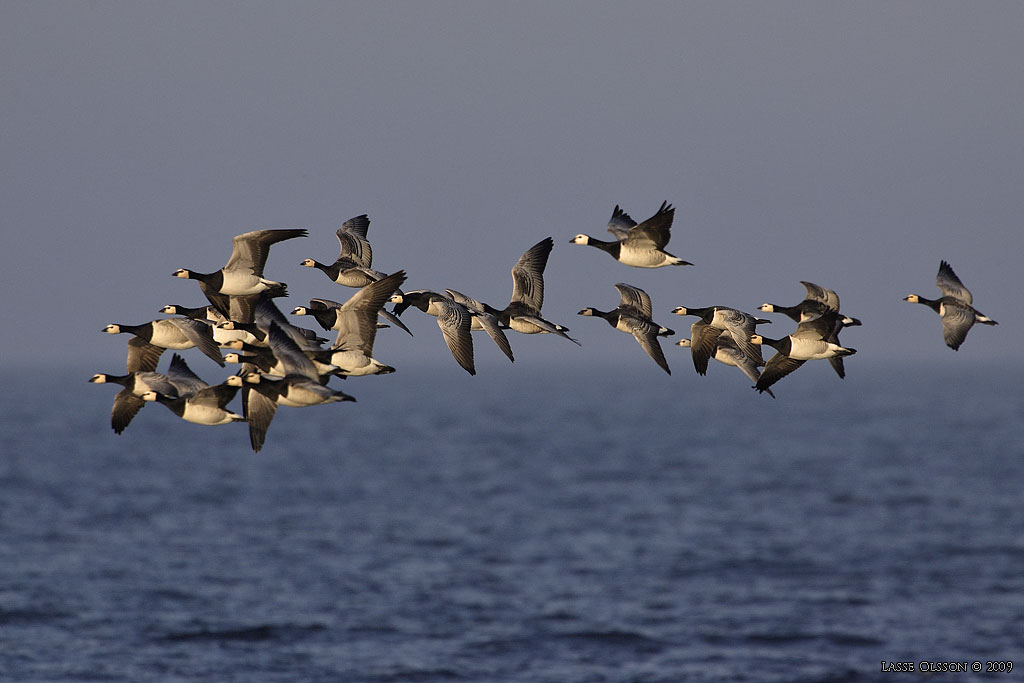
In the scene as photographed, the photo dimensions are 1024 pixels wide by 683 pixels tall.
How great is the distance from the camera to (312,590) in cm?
7125

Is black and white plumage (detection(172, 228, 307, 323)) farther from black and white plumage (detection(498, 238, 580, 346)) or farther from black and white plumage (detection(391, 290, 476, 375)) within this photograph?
black and white plumage (detection(498, 238, 580, 346))

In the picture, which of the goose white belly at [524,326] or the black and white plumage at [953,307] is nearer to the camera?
the black and white plumage at [953,307]

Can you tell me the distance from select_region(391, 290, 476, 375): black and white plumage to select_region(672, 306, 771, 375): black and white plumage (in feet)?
10.3

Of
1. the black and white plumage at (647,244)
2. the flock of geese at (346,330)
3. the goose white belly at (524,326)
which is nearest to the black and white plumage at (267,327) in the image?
the flock of geese at (346,330)

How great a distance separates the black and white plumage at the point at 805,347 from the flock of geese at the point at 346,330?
0.06 feet

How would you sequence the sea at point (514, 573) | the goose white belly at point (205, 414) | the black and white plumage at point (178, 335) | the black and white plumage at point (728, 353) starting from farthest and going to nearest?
the sea at point (514, 573) < the black and white plumage at point (728, 353) < the black and white plumage at point (178, 335) < the goose white belly at point (205, 414)

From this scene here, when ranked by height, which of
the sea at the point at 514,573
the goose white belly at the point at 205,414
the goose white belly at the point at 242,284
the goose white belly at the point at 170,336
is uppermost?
the goose white belly at the point at 242,284

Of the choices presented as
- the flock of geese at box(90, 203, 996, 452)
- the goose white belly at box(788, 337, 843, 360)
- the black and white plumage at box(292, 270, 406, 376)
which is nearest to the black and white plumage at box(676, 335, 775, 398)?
the flock of geese at box(90, 203, 996, 452)

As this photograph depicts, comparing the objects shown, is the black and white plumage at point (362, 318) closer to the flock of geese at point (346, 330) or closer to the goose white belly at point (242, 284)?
the flock of geese at point (346, 330)

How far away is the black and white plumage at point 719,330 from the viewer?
52.2ft

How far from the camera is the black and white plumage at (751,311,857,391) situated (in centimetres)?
1430

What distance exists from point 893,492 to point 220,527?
219ft

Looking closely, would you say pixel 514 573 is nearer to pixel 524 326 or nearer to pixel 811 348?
pixel 524 326

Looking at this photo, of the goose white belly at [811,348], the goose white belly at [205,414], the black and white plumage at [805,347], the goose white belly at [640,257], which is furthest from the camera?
the goose white belly at [640,257]
